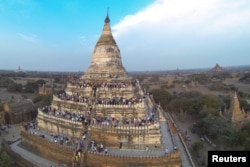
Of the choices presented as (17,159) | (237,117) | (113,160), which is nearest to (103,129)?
(113,160)

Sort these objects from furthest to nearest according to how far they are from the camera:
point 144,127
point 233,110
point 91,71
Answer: point 233,110
point 91,71
point 144,127

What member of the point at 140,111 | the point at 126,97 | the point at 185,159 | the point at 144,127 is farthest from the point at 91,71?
the point at 185,159

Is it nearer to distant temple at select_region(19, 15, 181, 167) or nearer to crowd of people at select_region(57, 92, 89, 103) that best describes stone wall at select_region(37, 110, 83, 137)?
distant temple at select_region(19, 15, 181, 167)

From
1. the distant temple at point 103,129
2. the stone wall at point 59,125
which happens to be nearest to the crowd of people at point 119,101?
the distant temple at point 103,129

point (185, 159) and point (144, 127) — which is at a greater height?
point (144, 127)

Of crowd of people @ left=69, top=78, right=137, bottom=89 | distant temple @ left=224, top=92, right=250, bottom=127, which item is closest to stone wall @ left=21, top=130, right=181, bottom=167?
crowd of people @ left=69, top=78, right=137, bottom=89

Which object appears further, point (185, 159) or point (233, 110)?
point (233, 110)

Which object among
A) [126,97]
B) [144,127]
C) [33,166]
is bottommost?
[33,166]

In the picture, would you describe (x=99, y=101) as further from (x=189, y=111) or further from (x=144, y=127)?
(x=189, y=111)
